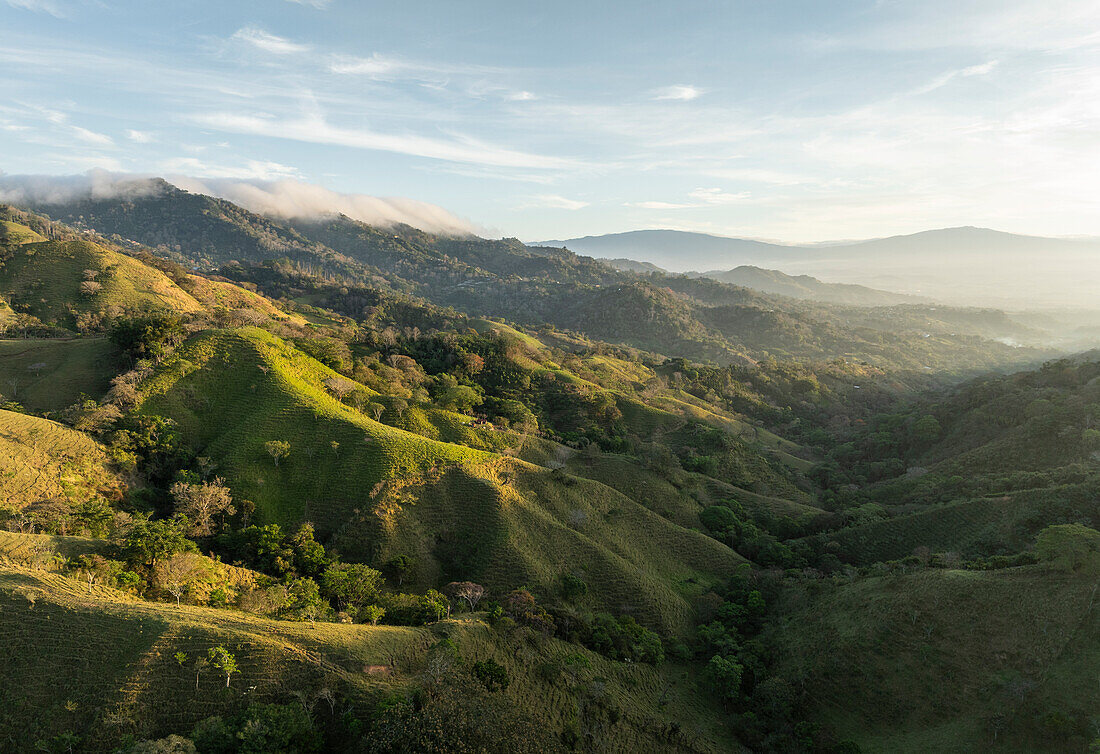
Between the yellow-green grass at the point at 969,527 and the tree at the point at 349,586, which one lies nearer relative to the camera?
the tree at the point at 349,586

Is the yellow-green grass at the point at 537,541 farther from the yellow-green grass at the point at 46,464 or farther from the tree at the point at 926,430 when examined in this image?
the tree at the point at 926,430

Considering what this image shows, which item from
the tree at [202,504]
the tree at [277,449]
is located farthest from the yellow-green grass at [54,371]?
the tree at [202,504]

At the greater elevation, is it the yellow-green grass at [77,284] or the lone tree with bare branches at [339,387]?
the yellow-green grass at [77,284]

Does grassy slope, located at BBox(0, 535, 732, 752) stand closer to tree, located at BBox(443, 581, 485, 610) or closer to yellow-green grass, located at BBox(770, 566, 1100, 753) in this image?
tree, located at BBox(443, 581, 485, 610)

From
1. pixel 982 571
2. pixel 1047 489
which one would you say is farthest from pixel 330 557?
pixel 1047 489

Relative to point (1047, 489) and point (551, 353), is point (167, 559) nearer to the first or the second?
point (1047, 489)

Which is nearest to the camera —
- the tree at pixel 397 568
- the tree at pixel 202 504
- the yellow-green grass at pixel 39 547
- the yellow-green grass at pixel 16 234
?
the yellow-green grass at pixel 39 547
